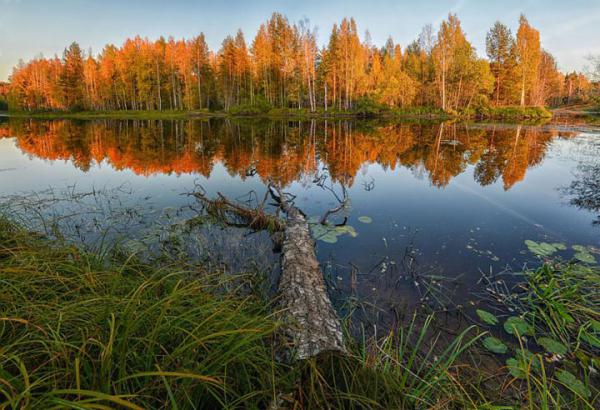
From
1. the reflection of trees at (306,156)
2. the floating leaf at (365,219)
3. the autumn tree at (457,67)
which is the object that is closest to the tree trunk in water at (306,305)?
the floating leaf at (365,219)

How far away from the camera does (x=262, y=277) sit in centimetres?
449

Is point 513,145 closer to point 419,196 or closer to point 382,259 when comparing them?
point 419,196

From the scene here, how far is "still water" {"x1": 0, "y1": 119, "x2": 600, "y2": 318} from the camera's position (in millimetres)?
4953

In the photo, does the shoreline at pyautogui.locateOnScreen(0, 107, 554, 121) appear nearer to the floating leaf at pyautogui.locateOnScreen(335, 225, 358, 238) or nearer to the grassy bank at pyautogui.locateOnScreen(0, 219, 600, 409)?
the floating leaf at pyautogui.locateOnScreen(335, 225, 358, 238)

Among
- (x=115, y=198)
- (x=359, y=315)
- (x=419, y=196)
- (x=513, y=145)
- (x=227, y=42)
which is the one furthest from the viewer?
(x=227, y=42)

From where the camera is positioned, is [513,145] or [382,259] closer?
[382,259]

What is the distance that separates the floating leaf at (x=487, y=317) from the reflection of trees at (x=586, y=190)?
196 inches

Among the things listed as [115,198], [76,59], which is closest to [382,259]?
[115,198]

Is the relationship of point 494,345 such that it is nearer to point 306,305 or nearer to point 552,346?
point 552,346

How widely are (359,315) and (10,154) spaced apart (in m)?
19.5

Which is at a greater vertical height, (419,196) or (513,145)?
(513,145)

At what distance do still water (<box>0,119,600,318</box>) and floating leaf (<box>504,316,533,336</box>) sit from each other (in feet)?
2.44

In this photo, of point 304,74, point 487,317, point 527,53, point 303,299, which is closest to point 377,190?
point 487,317

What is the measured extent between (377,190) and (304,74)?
43.1 metres
